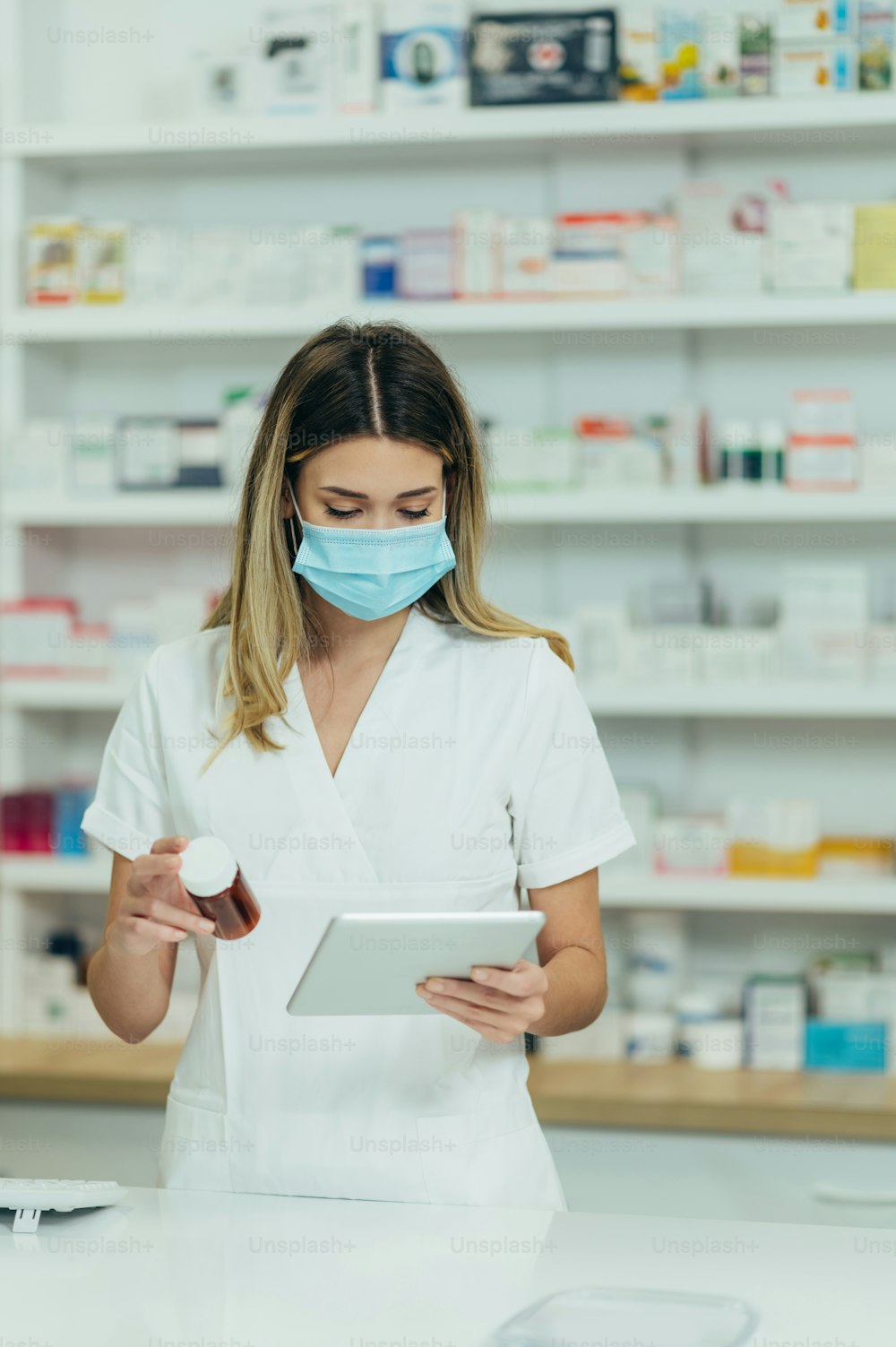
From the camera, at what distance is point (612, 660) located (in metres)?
2.92

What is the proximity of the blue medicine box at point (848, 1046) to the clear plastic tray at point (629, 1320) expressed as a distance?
1.85m

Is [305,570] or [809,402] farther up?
[809,402]

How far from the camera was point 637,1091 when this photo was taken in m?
2.77

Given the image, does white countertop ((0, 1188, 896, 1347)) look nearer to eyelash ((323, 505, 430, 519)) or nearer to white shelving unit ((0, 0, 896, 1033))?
eyelash ((323, 505, 430, 519))

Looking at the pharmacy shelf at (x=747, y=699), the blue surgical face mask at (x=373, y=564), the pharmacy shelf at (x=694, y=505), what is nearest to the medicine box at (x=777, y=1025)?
the pharmacy shelf at (x=747, y=699)

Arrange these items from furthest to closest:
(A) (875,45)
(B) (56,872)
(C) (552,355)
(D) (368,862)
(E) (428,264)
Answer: (C) (552,355)
(B) (56,872)
(E) (428,264)
(A) (875,45)
(D) (368,862)

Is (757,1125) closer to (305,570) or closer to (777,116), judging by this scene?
(305,570)

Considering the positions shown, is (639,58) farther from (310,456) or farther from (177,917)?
(177,917)

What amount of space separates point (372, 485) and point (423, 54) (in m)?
1.79

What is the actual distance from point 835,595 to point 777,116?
945 millimetres

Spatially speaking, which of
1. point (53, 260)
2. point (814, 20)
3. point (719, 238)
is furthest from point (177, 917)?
point (814, 20)

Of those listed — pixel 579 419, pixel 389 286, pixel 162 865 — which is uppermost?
pixel 389 286

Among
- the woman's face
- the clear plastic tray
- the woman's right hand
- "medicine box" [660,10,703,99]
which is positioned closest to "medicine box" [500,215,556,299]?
"medicine box" [660,10,703,99]

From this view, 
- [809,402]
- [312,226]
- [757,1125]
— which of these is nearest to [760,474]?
[809,402]
